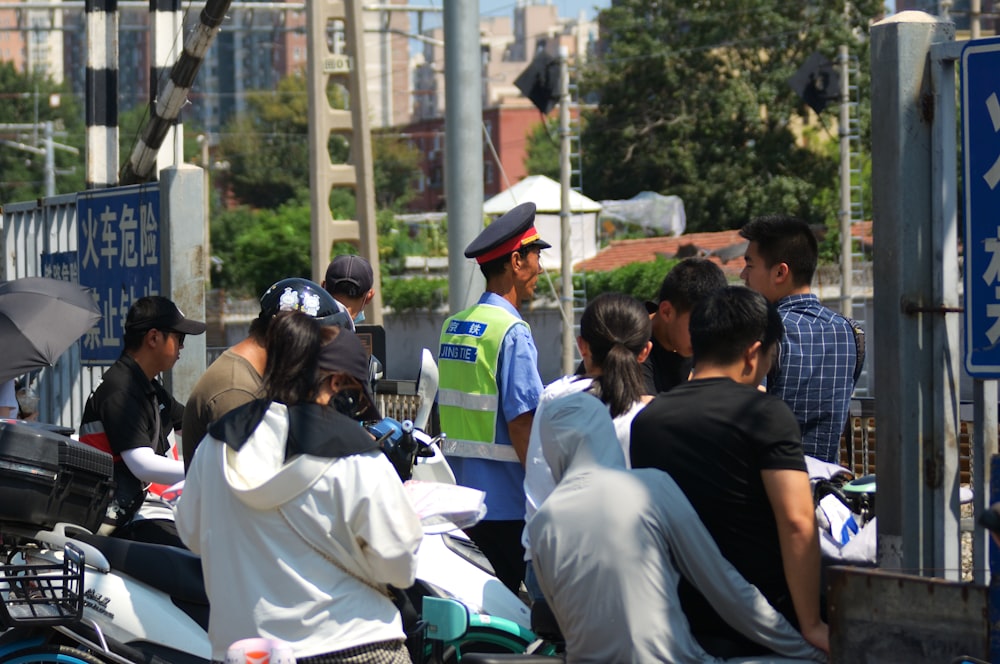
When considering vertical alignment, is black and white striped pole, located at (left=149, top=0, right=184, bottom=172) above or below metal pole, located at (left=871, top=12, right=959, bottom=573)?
above

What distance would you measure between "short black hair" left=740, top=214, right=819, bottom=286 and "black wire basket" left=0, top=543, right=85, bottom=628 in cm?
247

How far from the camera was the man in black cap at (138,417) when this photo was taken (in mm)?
5480

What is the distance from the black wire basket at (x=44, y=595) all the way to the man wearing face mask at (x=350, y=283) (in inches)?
92.1

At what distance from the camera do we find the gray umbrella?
5.93 m

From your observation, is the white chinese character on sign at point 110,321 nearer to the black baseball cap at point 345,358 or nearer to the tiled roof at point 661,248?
the black baseball cap at point 345,358

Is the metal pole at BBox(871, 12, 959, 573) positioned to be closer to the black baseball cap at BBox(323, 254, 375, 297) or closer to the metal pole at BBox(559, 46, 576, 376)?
the black baseball cap at BBox(323, 254, 375, 297)

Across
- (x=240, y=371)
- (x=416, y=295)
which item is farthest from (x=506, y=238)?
(x=416, y=295)

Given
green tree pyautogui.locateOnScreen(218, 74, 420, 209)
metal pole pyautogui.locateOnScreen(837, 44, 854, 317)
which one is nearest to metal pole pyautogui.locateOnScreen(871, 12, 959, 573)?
metal pole pyautogui.locateOnScreen(837, 44, 854, 317)

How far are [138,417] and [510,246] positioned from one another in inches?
61.8

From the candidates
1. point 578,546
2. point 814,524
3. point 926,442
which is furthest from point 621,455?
point 926,442

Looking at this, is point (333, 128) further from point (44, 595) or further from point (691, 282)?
point (44, 595)

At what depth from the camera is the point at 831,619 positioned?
337cm

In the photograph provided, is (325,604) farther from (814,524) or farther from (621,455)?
(814,524)

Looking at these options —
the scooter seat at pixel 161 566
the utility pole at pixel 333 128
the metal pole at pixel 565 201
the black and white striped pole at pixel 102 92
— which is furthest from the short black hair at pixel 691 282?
the metal pole at pixel 565 201
